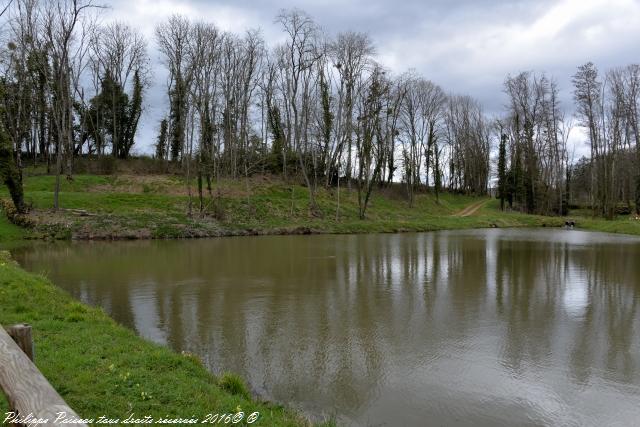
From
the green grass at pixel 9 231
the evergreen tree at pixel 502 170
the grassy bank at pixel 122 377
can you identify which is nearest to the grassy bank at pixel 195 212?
the green grass at pixel 9 231

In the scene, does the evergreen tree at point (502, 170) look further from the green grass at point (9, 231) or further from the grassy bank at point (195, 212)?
the green grass at point (9, 231)

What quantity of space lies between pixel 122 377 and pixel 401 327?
557 cm

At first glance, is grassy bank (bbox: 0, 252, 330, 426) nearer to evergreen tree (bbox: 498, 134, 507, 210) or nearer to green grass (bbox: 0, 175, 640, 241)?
green grass (bbox: 0, 175, 640, 241)

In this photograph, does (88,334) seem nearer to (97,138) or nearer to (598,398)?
(598,398)

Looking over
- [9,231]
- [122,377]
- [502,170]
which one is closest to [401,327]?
[122,377]

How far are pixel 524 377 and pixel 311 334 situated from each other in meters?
3.71

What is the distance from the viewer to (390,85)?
41.6 m

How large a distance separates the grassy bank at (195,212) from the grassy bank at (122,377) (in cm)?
2140

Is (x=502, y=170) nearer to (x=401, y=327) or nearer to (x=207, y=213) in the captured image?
(x=207, y=213)

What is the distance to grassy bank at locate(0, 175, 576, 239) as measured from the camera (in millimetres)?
28438

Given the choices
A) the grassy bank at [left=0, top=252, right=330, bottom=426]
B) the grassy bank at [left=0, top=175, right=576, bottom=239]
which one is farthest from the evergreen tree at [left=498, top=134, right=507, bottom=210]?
the grassy bank at [left=0, top=252, right=330, bottom=426]

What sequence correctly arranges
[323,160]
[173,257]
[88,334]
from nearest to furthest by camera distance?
[88,334], [173,257], [323,160]

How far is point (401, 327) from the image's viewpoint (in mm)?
9438

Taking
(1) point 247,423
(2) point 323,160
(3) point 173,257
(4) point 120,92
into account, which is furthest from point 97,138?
(1) point 247,423
